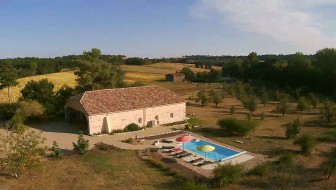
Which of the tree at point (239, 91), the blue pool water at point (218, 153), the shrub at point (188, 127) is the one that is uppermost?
the tree at point (239, 91)

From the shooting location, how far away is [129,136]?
3197cm

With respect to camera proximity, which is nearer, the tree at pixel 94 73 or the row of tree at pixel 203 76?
the tree at pixel 94 73

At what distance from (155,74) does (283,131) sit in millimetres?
68878

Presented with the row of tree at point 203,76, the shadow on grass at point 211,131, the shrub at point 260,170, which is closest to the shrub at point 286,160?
the shrub at point 260,170

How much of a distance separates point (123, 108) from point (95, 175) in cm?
1302

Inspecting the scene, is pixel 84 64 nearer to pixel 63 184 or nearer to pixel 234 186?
pixel 63 184

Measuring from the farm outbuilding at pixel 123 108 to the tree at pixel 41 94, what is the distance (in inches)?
79.9

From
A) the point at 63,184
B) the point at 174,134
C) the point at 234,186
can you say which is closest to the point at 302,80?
the point at 174,134

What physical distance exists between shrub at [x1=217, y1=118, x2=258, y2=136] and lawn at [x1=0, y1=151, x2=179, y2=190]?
10.6 m

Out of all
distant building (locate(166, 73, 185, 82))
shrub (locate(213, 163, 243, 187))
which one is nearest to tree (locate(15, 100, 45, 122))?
shrub (locate(213, 163, 243, 187))

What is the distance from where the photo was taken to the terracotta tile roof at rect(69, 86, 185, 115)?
33.4 m

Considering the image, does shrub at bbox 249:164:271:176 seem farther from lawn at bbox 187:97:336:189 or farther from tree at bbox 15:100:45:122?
tree at bbox 15:100:45:122

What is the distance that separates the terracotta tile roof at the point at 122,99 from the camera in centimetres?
3341

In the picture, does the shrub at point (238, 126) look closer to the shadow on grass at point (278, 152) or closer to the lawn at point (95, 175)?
the shadow on grass at point (278, 152)
